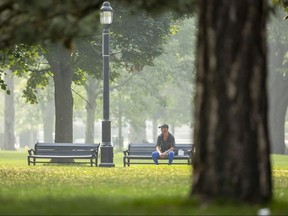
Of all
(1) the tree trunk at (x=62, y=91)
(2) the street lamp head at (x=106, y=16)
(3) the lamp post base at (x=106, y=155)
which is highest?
(2) the street lamp head at (x=106, y=16)

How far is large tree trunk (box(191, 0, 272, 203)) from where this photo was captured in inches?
434

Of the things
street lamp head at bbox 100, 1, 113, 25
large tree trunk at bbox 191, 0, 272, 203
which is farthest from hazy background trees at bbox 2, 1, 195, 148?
large tree trunk at bbox 191, 0, 272, 203

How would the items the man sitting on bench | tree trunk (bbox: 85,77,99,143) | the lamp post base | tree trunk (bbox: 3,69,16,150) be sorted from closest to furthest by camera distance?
the lamp post base, the man sitting on bench, tree trunk (bbox: 85,77,99,143), tree trunk (bbox: 3,69,16,150)

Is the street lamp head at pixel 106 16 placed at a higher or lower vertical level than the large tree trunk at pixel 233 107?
higher

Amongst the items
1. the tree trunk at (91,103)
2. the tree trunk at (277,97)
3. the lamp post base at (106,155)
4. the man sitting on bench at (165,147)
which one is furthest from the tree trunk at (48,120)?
the lamp post base at (106,155)

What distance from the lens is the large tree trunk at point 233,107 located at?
11.0 metres

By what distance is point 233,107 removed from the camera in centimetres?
1102

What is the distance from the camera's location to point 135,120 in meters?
77.4

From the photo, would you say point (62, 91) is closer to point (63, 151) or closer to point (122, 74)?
point (63, 151)

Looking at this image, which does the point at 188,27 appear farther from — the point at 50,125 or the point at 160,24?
the point at 160,24

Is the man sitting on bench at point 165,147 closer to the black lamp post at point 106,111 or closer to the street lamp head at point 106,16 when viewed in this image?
the black lamp post at point 106,111

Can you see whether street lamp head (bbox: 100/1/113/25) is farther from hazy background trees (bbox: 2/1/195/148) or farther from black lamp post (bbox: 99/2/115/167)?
hazy background trees (bbox: 2/1/195/148)

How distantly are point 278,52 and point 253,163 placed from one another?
168 feet

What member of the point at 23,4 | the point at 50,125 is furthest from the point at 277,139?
the point at 23,4
